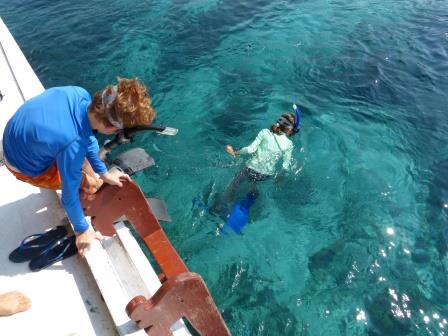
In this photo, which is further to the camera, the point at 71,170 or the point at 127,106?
the point at 71,170

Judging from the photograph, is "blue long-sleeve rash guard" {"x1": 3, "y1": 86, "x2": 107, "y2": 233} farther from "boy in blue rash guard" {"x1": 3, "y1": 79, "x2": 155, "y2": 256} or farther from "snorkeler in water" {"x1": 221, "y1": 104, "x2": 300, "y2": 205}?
"snorkeler in water" {"x1": 221, "y1": 104, "x2": 300, "y2": 205}

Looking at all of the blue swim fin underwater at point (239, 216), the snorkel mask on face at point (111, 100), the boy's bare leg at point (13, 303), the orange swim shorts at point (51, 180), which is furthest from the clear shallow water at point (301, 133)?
the snorkel mask on face at point (111, 100)

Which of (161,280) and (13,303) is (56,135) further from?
(161,280)

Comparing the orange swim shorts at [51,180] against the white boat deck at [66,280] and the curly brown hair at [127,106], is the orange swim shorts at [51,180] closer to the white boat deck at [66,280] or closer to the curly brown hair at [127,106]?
the white boat deck at [66,280]

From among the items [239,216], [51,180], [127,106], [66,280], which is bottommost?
[239,216]

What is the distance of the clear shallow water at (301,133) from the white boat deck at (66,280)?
4.61ft

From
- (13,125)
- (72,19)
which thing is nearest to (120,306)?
(13,125)

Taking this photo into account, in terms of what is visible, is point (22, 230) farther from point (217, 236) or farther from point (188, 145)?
point (188, 145)

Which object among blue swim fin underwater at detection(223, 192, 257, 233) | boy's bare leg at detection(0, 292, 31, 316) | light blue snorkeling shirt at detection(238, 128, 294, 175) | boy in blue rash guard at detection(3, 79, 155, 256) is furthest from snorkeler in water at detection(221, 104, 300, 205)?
boy's bare leg at detection(0, 292, 31, 316)

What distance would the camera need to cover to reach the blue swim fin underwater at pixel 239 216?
4.80m

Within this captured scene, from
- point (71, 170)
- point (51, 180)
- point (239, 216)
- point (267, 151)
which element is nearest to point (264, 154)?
point (267, 151)

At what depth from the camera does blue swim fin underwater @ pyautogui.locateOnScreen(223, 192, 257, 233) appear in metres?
4.80

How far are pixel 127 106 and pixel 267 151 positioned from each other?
2.97 metres

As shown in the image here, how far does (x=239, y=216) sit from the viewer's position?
4.85m
